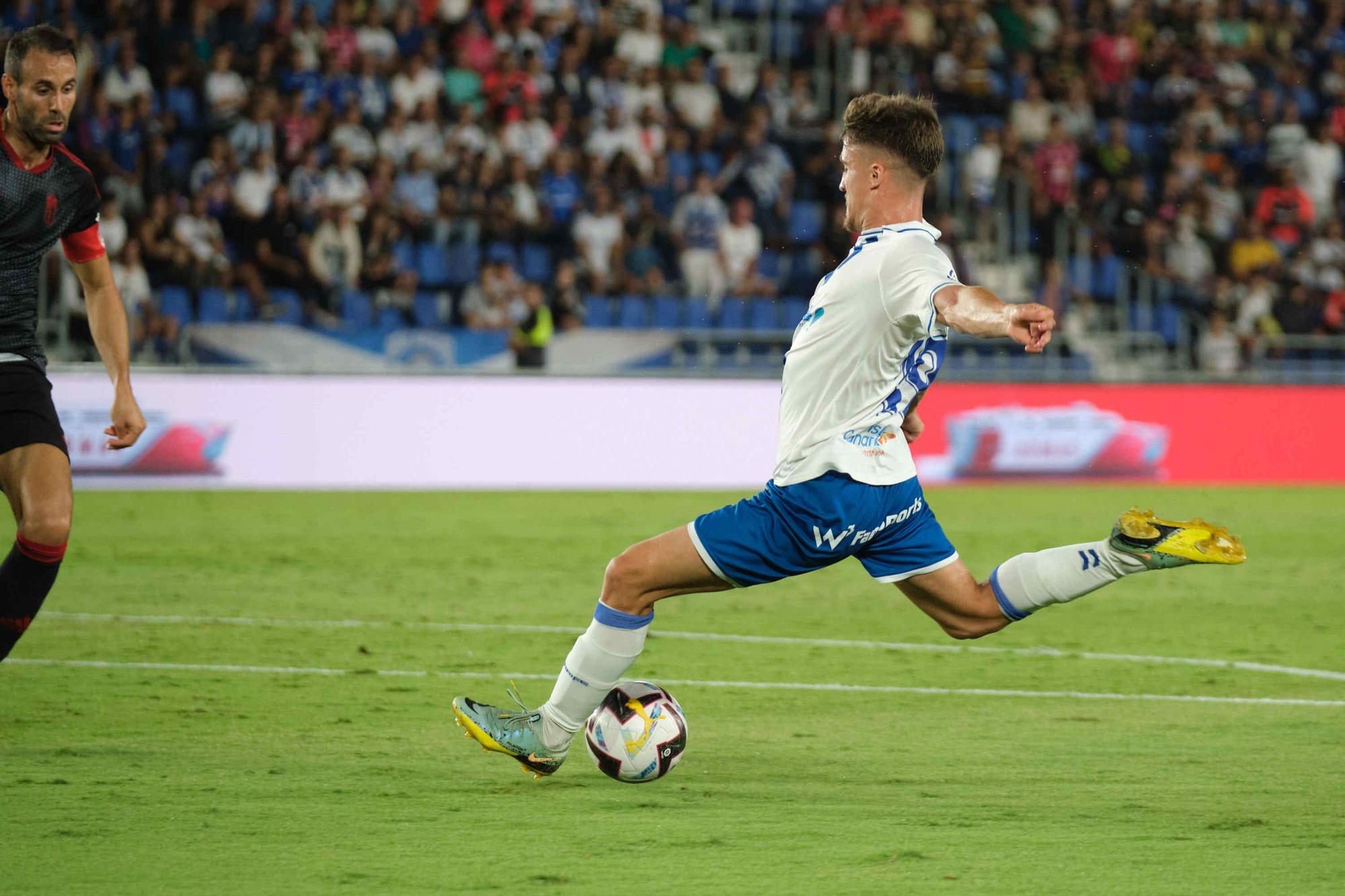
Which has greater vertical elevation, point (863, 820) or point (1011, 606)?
point (1011, 606)

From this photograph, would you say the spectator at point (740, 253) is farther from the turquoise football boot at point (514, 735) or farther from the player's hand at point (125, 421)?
the turquoise football boot at point (514, 735)

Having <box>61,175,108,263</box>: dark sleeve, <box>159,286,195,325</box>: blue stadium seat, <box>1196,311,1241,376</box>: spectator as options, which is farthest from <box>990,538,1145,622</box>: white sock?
<box>1196,311,1241,376</box>: spectator

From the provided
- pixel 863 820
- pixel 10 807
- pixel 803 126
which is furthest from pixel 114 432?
pixel 803 126

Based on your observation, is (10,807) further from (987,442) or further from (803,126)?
(803,126)

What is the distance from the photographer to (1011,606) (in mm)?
5289

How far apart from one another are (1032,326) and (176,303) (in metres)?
14.4

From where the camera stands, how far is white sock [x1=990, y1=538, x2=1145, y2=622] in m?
5.24

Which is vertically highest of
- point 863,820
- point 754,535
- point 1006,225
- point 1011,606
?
point 754,535

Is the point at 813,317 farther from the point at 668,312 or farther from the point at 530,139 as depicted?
the point at 530,139

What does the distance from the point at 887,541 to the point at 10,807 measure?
8.47 feet

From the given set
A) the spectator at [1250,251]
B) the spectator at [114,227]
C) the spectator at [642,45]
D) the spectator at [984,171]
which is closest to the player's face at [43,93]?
the spectator at [114,227]

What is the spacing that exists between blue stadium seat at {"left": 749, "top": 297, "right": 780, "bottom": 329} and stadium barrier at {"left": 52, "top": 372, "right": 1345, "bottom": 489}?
2258 mm

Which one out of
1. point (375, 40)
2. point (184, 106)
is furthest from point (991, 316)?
point (375, 40)

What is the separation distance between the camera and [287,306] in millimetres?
17516
